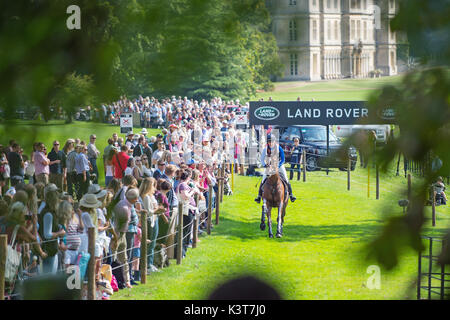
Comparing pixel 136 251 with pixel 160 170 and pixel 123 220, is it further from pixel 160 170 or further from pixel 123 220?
pixel 160 170

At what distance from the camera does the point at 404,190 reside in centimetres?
206

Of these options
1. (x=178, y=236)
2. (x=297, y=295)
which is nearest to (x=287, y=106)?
(x=178, y=236)

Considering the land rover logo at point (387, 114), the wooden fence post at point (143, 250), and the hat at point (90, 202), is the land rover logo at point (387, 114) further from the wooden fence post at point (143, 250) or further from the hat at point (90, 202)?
the wooden fence post at point (143, 250)

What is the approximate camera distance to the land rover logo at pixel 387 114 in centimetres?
199

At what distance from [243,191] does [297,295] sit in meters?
13.7

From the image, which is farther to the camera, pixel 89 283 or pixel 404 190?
pixel 89 283

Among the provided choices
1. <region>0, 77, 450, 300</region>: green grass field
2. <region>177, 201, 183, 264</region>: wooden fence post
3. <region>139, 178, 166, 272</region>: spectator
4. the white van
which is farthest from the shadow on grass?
the white van

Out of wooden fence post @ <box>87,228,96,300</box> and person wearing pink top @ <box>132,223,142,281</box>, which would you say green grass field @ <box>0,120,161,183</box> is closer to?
wooden fence post @ <box>87,228,96,300</box>

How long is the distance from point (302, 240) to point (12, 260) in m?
9.42

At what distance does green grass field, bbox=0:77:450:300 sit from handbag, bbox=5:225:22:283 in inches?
76.5

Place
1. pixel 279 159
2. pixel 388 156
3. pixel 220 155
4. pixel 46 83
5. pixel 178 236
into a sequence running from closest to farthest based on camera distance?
pixel 388 156
pixel 46 83
pixel 178 236
pixel 279 159
pixel 220 155

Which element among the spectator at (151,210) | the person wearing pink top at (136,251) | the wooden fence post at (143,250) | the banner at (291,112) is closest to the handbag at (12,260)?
the wooden fence post at (143,250)

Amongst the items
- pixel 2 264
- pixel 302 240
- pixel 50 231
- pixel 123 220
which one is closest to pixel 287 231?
pixel 302 240

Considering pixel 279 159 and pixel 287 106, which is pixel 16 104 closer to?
pixel 279 159
